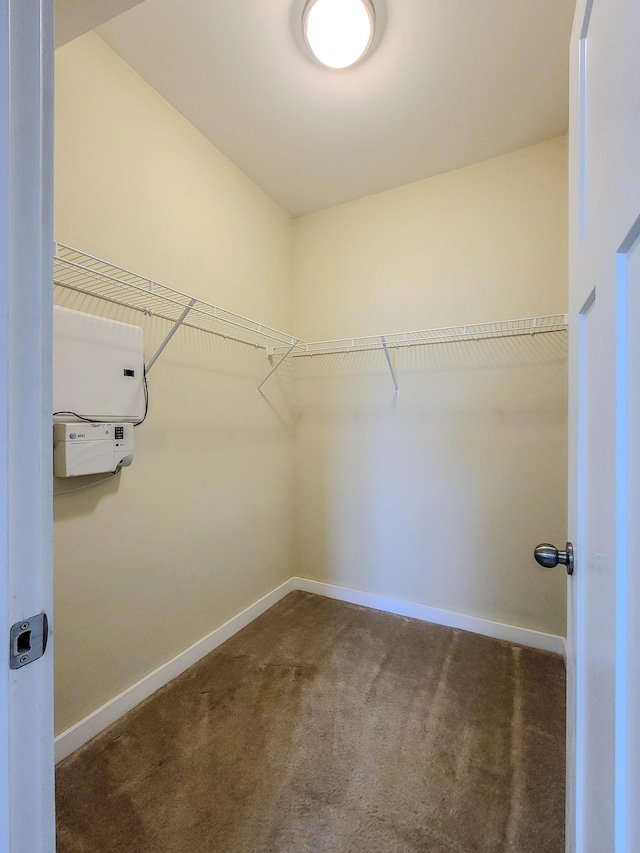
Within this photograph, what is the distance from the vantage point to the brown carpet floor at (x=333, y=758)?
111 centimetres

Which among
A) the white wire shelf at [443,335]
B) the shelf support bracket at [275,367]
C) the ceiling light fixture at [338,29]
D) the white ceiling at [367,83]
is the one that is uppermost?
the white ceiling at [367,83]

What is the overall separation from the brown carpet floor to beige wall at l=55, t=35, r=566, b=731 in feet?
0.84

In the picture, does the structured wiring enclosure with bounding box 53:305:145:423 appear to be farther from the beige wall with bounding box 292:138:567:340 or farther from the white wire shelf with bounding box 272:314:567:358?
the beige wall with bounding box 292:138:567:340

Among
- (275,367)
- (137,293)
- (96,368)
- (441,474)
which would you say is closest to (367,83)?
(137,293)

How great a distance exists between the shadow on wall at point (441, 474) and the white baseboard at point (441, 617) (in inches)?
1.8

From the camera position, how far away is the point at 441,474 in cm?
226

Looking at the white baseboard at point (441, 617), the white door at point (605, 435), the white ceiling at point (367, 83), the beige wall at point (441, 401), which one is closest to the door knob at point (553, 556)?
the white door at point (605, 435)

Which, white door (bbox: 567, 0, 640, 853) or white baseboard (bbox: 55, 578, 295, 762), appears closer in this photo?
white door (bbox: 567, 0, 640, 853)

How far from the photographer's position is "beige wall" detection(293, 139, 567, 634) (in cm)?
200

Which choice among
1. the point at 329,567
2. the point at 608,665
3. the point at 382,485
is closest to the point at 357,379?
the point at 382,485

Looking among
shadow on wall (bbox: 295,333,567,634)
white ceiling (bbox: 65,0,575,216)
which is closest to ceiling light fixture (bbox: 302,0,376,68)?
white ceiling (bbox: 65,0,575,216)

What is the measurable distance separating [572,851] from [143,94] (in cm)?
284

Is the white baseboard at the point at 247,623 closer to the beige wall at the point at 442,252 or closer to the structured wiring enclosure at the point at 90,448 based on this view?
the structured wiring enclosure at the point at 90,448

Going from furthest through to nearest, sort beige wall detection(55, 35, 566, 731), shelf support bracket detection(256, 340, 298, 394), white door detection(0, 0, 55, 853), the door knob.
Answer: shelf support bracket detection(256, 340, 298, 394)
beige wall detection(55, 35, 566, 731)
the door knob
white door detection(0, 0, 55, 853)
